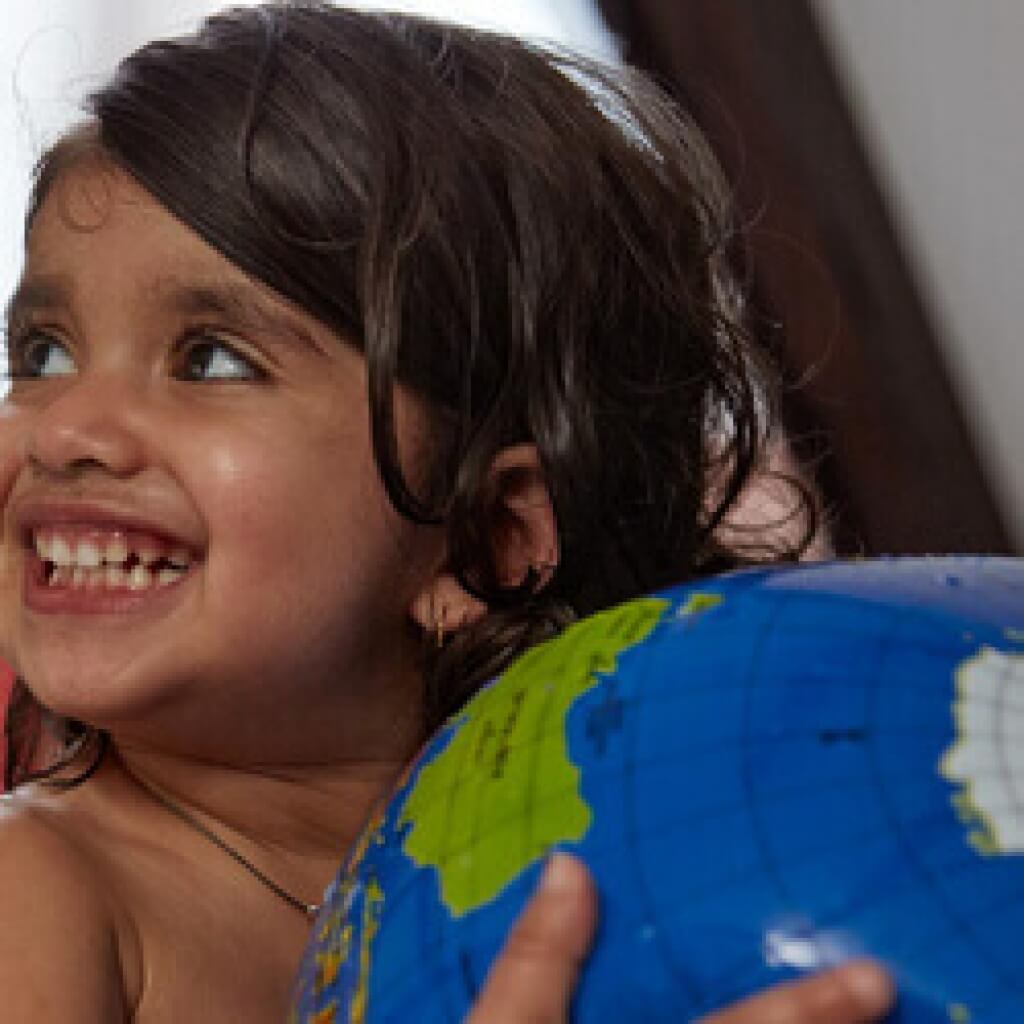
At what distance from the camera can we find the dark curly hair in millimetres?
1265

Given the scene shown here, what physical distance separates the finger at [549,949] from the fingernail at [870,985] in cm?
10

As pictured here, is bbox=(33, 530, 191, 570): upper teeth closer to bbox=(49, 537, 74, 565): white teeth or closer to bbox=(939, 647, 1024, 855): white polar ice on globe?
bbox=(49, 537, 74, 565): white teeth

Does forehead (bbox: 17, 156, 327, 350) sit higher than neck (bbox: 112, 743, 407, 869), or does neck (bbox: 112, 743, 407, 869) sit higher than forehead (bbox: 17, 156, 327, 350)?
forehead (bbox: 17, 156, 327, 350)

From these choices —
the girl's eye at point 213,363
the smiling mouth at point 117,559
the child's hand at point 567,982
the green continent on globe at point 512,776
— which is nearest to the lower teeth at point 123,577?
the smiling mouth at point 117,559

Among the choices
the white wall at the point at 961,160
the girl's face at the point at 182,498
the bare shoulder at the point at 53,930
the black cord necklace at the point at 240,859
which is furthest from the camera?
the white wall at the point at 961,160

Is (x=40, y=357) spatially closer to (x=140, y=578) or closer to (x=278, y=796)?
(x=140, y=578)

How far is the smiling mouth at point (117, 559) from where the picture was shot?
1.21 meters

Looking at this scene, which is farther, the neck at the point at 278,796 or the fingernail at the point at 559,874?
the neck at the point at 278,796

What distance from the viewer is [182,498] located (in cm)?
120

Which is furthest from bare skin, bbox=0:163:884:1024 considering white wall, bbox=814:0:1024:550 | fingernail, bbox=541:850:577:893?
white wall, bbox=814:0:1024:550

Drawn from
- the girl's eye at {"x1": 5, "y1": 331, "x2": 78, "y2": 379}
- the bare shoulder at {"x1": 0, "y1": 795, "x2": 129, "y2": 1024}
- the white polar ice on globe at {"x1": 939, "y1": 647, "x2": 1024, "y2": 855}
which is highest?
→ the girl's eye at {"x1": 5, "y1": 331, "x2": 78, "y2": 379}

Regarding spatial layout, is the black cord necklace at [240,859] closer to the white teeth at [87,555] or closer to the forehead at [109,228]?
the white teeth at [87,555]

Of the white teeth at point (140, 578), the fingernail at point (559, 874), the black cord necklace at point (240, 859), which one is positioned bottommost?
the black cord necklace at point (240, 859)

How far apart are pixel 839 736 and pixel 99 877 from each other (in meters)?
0.50
